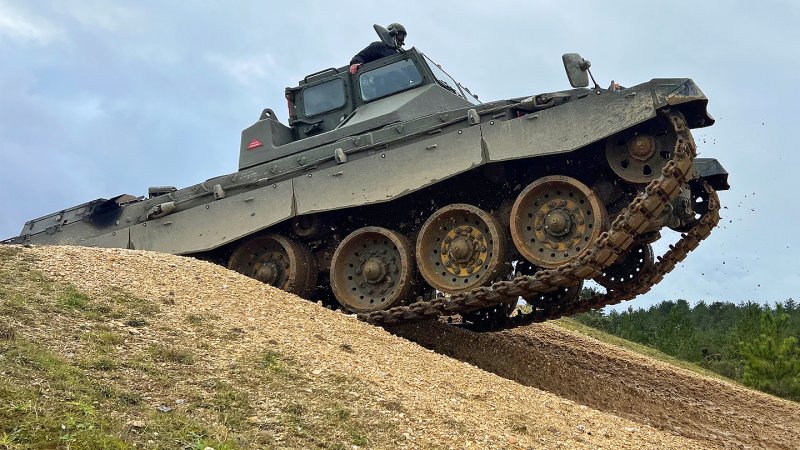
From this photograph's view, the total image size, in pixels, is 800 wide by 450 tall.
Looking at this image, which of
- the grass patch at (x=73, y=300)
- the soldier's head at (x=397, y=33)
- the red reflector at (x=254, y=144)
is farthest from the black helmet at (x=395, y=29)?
the grass patch at (x=73, y=300)

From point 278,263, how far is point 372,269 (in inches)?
72.0

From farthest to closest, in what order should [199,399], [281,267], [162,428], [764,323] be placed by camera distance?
[764,323]
[281,267]
[199,399]
[162,428]

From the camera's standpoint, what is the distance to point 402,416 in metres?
7.18

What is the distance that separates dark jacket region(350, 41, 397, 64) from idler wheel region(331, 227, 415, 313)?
3.71 meters

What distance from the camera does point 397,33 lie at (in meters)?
14.7

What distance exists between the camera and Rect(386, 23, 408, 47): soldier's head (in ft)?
48.3

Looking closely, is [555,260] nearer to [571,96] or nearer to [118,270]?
[571,96]

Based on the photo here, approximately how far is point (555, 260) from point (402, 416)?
14.6ft

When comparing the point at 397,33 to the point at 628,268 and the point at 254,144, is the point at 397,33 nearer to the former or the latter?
the point at 254,144

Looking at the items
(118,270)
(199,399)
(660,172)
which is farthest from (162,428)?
(660,172)

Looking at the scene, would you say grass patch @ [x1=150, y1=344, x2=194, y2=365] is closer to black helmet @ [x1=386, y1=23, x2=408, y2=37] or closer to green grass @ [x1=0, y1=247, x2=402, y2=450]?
green grass @ [x1=0, y1=247, x2=402, y2=450]

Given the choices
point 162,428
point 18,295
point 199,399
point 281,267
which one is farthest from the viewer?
point 281,267

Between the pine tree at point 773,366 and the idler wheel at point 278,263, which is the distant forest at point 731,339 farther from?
the idler wheel at point 278,263

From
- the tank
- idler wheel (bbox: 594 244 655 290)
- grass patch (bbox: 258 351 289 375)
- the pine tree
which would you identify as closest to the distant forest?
the pine tree
